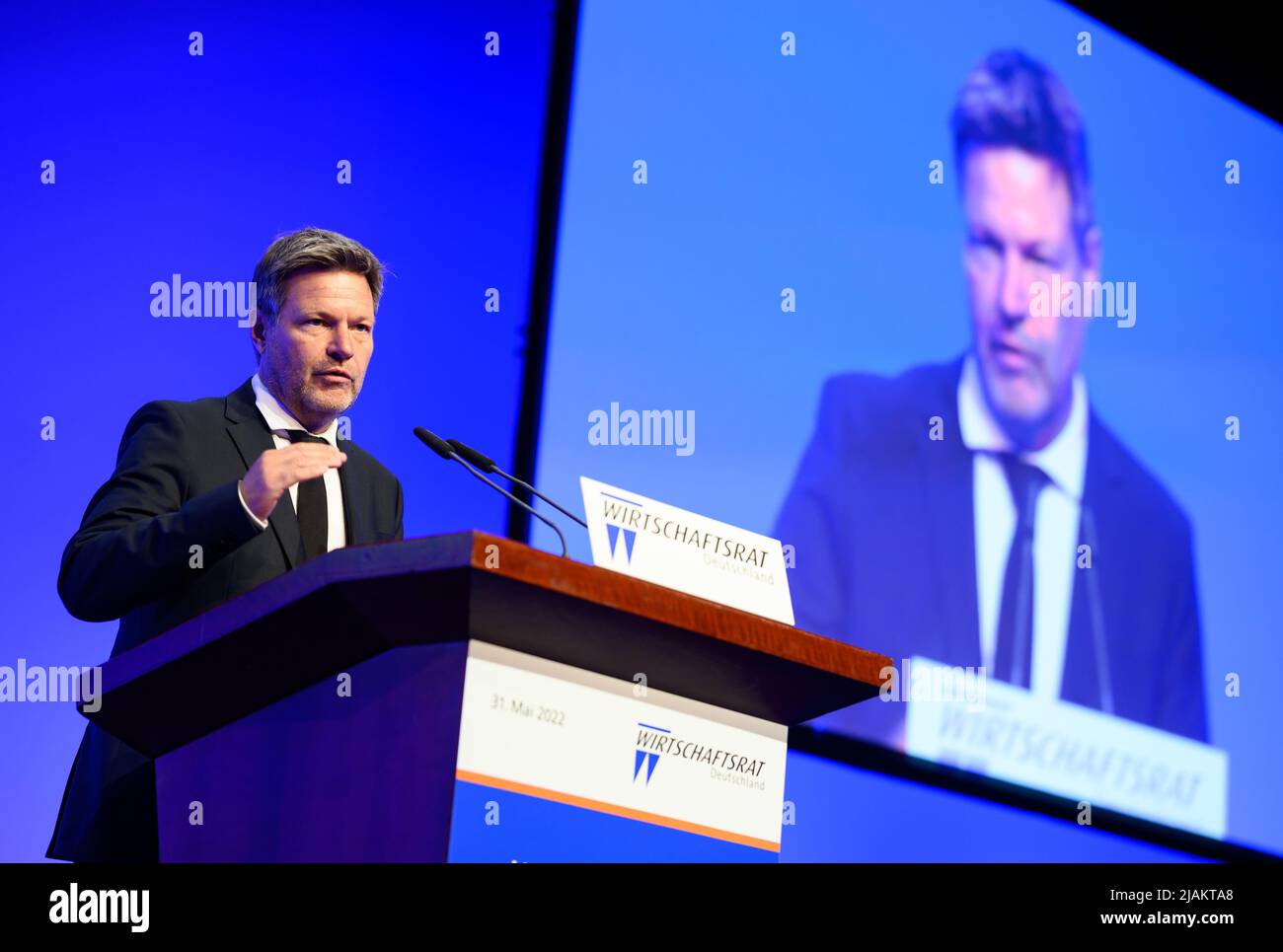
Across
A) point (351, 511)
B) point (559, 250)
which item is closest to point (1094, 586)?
point (559, 250)

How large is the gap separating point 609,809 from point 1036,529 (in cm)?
238

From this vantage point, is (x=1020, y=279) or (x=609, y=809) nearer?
(x=609, y=809)

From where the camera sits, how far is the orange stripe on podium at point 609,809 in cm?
Result: 146

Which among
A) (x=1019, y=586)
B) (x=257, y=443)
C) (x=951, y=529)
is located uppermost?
(x=951, y=529)

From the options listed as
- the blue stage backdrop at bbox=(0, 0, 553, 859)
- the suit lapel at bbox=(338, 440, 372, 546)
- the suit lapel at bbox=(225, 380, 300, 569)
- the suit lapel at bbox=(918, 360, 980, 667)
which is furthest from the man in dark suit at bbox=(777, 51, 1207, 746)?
the suit lapel at bbox=(225, 380, 300, 569)

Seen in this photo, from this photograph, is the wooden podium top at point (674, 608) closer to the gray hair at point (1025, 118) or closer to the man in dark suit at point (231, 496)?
the man in dark suit at point (231, 496)

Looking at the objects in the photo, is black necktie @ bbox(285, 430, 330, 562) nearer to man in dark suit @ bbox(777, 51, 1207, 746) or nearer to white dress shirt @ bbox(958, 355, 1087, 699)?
man in dark suit @ bbox(777, 51, 1207, 746)

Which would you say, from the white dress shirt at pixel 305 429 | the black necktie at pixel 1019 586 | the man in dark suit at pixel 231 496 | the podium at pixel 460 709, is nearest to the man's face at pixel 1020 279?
the black necktie at pixel 1019 586

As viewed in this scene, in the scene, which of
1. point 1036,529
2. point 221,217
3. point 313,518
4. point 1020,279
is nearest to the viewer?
point 313,518

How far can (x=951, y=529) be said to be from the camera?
11.9 ft

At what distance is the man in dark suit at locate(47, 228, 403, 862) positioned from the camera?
172cm

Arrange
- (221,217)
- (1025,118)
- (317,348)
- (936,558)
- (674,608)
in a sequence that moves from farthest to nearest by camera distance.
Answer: (1025,118) → (936,558) → (221,217) → (317,348) → (674,608)

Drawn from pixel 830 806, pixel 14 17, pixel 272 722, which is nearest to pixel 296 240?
pixel 272 722

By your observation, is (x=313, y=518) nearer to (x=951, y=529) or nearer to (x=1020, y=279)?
(x=951, y=529)
